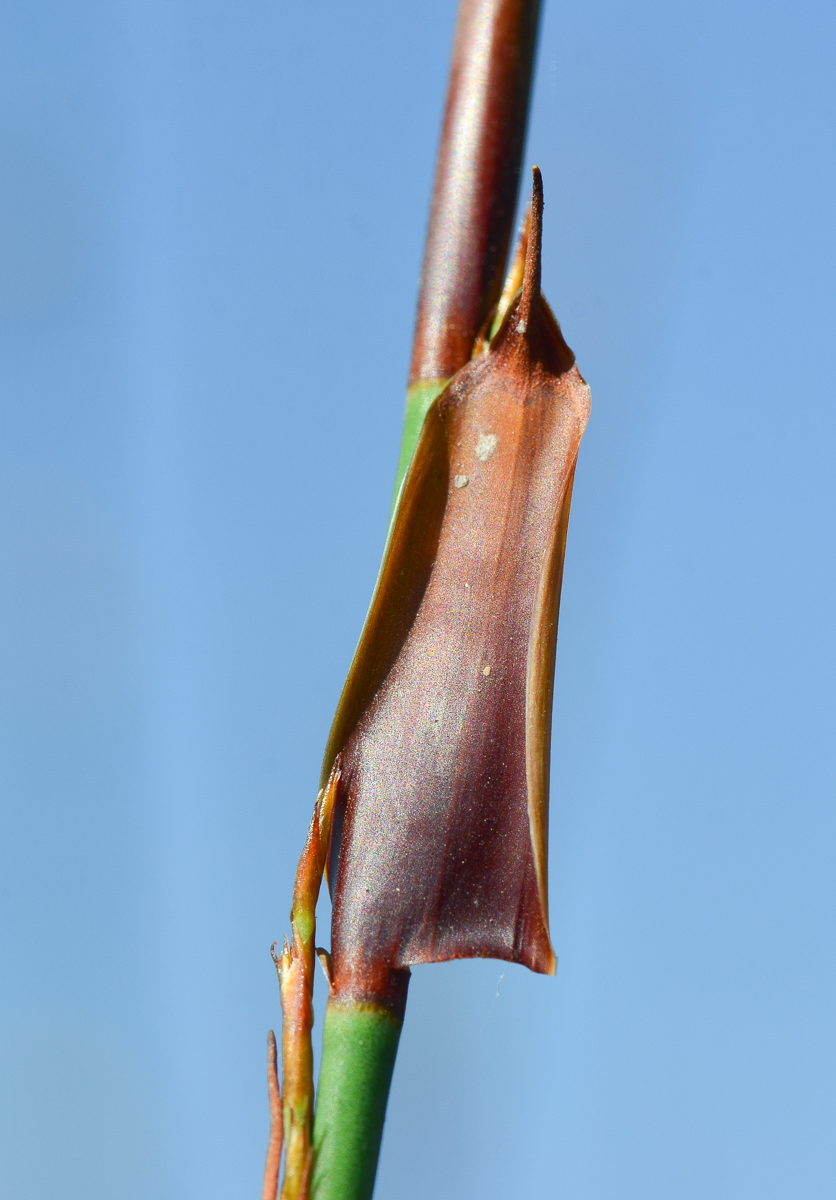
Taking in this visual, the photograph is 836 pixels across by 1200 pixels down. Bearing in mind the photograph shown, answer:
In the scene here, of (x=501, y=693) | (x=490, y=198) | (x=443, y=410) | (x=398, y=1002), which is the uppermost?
(x=490, y=198)

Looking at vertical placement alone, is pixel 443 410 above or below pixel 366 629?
above

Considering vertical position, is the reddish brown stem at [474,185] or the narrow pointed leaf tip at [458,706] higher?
the reddish brown stem at [474,185]

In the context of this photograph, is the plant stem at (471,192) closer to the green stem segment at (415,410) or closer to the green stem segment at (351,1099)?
the green stem segment at (415,410)

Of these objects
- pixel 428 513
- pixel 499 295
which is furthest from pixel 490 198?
pixel 428 513

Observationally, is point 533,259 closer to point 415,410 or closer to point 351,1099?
point 415,410

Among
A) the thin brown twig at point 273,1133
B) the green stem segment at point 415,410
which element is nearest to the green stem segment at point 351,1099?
the thin brown twig at point 273,1133

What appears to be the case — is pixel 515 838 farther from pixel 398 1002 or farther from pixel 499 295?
pixel 499 295
